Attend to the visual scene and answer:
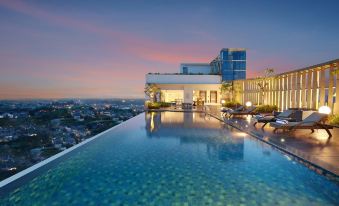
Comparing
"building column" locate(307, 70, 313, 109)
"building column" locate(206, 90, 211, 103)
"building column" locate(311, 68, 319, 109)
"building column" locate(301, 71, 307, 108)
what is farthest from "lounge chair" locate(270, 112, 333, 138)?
"building column" locate(206, 90, 211, 103)

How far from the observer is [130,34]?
2006cm

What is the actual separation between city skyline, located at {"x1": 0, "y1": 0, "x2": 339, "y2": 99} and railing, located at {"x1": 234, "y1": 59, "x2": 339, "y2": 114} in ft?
15.6

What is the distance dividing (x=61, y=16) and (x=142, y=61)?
45.7 ft

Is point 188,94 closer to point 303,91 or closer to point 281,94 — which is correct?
point 281,94

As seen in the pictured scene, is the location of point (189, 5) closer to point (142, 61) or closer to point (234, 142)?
point (234, 142)

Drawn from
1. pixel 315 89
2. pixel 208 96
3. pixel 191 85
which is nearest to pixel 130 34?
pixel 191 85

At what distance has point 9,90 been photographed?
2755 cm

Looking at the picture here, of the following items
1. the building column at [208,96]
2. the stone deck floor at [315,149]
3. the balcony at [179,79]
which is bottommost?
the stone deck floor at [315,149]

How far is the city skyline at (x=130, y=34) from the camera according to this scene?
52.3ft

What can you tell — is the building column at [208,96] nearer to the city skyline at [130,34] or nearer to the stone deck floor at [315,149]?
the city skyline at [130,34]

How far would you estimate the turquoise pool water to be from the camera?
3.46 m

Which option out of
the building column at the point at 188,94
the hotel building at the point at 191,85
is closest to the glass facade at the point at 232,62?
the hotel building at the point at 191,85

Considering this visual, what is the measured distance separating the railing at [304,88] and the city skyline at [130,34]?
4.76m

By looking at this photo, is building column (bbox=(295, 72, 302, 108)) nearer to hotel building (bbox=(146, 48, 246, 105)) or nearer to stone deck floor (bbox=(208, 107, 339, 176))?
stone deck floor (bbox=(208, 107, 339, 176))
